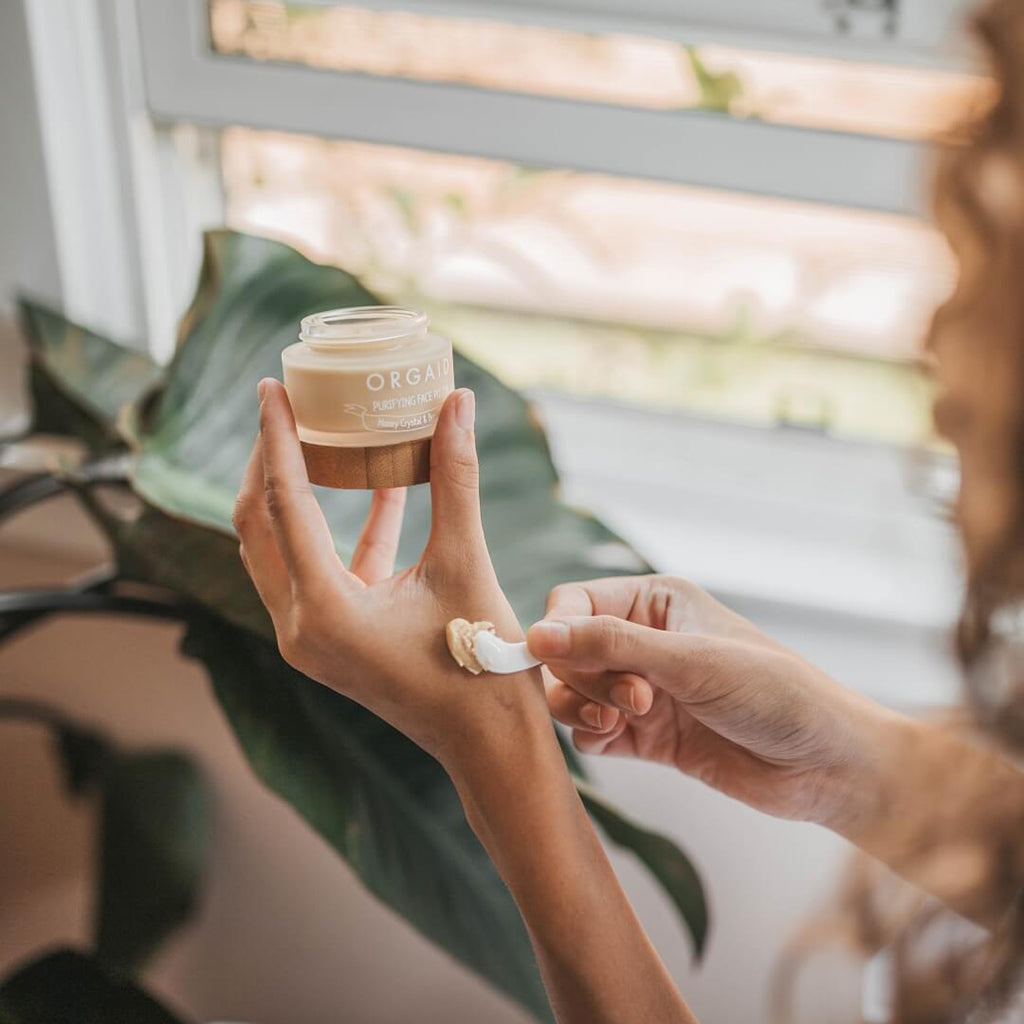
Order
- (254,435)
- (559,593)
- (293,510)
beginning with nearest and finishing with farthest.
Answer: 1. (293,510)
2. (559,593)
3. (254,435)

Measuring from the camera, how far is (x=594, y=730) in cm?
69

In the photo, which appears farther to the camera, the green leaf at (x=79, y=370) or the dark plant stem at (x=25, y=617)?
the green leaf at (x=79, y=370)

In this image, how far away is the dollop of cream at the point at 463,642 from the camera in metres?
0.52

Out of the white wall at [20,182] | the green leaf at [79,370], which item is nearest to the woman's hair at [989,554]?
the green leaf at [79,370]

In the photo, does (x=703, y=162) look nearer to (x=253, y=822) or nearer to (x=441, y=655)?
(x=441, y=655)

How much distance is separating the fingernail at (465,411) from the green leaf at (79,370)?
53 centimetres

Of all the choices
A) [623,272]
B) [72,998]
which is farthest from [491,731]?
[623,272]

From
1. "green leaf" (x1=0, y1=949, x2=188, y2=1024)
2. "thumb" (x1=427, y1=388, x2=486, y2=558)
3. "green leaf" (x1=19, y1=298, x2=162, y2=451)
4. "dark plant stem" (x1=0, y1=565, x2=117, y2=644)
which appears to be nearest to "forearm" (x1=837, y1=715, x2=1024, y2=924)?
"thumb" (x1=427, y1=388, x2=486, y2=558)

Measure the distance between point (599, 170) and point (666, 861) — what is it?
659 millimetres

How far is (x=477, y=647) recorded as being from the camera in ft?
1.73

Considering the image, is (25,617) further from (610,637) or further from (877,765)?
(877,765)

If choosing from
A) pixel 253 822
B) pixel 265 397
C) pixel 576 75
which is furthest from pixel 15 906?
pixel 576 75

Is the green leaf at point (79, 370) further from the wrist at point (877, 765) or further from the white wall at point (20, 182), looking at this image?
the wrist at point (877, 765)

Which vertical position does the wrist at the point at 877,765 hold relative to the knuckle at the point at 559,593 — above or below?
below
